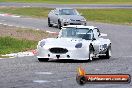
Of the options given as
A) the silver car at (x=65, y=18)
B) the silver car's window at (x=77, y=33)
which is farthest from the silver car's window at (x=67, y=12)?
the silver car's window at (x=77, y=33)

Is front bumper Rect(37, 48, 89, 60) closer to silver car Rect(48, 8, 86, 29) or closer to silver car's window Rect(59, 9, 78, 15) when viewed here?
silver car Rect(48, 8, 86, 29)

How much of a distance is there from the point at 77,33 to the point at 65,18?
65.2ft

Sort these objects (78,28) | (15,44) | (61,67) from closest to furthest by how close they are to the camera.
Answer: (61,67)
(78,28)
(15,44)

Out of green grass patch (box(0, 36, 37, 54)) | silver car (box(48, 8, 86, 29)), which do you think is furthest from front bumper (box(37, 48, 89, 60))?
silver car (box(48, 8, 86, 29))

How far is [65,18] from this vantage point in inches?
1565

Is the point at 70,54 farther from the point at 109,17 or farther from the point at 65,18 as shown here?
the point at 109,17

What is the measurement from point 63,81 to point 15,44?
13712mm

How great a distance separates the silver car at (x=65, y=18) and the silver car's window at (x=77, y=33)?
19.2 m

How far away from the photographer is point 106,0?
94438 millimetres

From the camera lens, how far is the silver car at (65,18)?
3959cm

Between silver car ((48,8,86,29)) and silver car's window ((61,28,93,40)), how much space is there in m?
19.2

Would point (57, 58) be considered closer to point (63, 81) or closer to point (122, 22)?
point (63, 81)

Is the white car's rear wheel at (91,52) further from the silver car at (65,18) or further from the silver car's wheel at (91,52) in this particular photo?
the silver car at (65,18)

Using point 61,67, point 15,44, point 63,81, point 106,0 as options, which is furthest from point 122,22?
point 106,0
